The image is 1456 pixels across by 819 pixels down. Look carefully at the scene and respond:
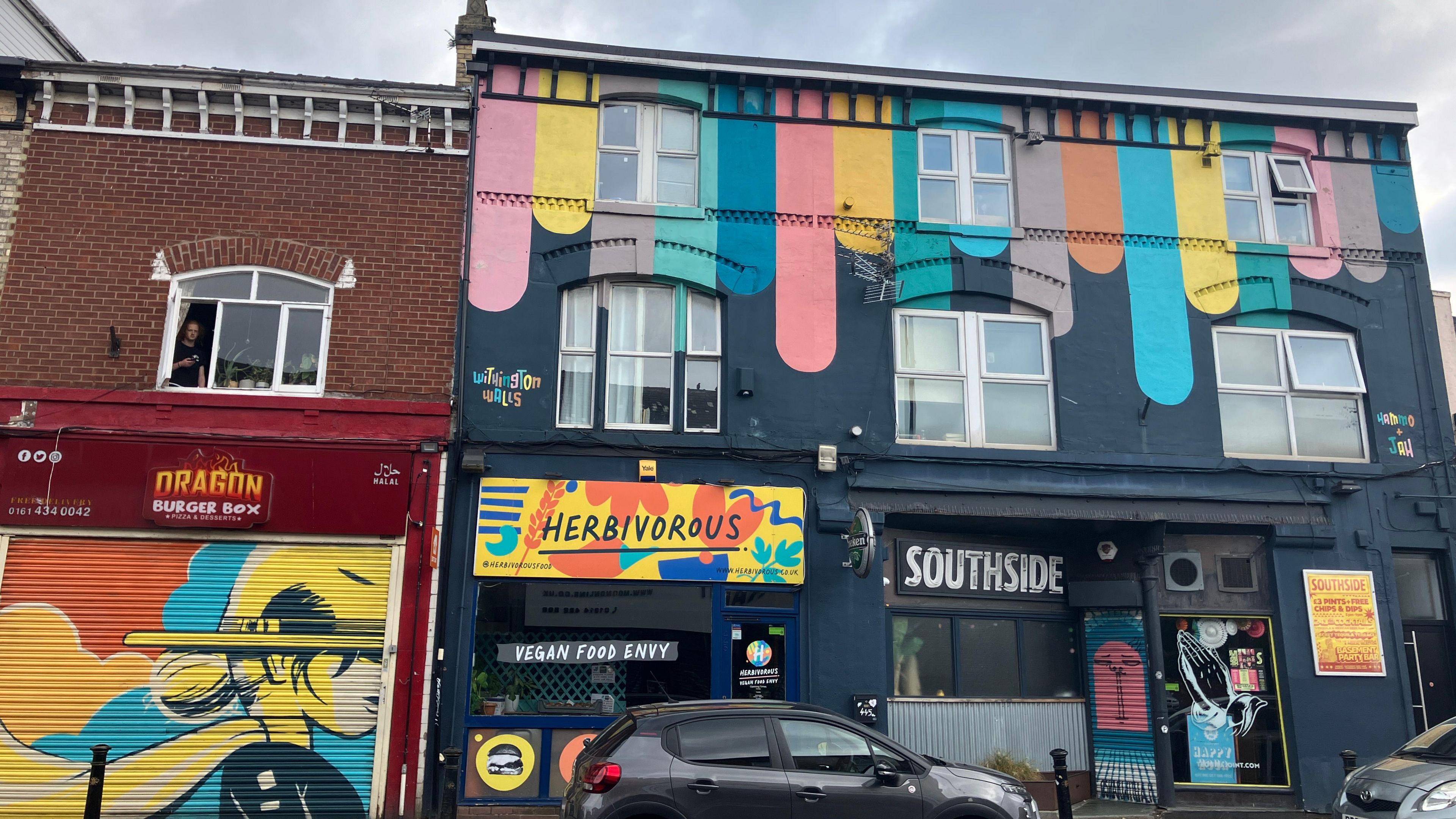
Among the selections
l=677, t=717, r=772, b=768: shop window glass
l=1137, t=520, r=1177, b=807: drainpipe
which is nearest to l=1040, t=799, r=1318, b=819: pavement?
l=1137, t=520, r=1177, b=807: drainpipe

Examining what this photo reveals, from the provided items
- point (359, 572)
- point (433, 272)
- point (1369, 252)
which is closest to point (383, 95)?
point (433, 272)

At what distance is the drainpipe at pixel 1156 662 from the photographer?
40.5 ft

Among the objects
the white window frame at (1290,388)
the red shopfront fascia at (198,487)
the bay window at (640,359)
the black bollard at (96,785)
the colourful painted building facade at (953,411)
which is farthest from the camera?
the white window frame at (1290,388)

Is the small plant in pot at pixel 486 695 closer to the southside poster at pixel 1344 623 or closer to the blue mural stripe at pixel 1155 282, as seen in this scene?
the blue mural stripe at pixel 1155 282

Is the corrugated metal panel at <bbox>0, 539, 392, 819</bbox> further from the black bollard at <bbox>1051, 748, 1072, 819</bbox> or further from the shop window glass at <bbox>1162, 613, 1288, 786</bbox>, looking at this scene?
the shop window glass at <bbox>1162, 613, 1288, 786</bbox>

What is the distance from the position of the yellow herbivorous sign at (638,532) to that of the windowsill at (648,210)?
11.5 ft

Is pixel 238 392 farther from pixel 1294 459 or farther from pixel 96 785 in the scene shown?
pixel 1294 459

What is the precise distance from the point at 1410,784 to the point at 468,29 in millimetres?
14327

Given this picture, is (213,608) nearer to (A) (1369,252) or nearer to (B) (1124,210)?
(B) (1124,210)

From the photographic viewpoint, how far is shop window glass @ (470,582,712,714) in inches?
457

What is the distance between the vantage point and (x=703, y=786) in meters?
7.98

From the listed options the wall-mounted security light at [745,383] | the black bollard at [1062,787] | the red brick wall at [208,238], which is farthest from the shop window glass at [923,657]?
the red brick wall at [208,238]

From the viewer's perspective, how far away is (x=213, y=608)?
440 inches

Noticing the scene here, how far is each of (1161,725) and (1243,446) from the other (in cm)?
392
